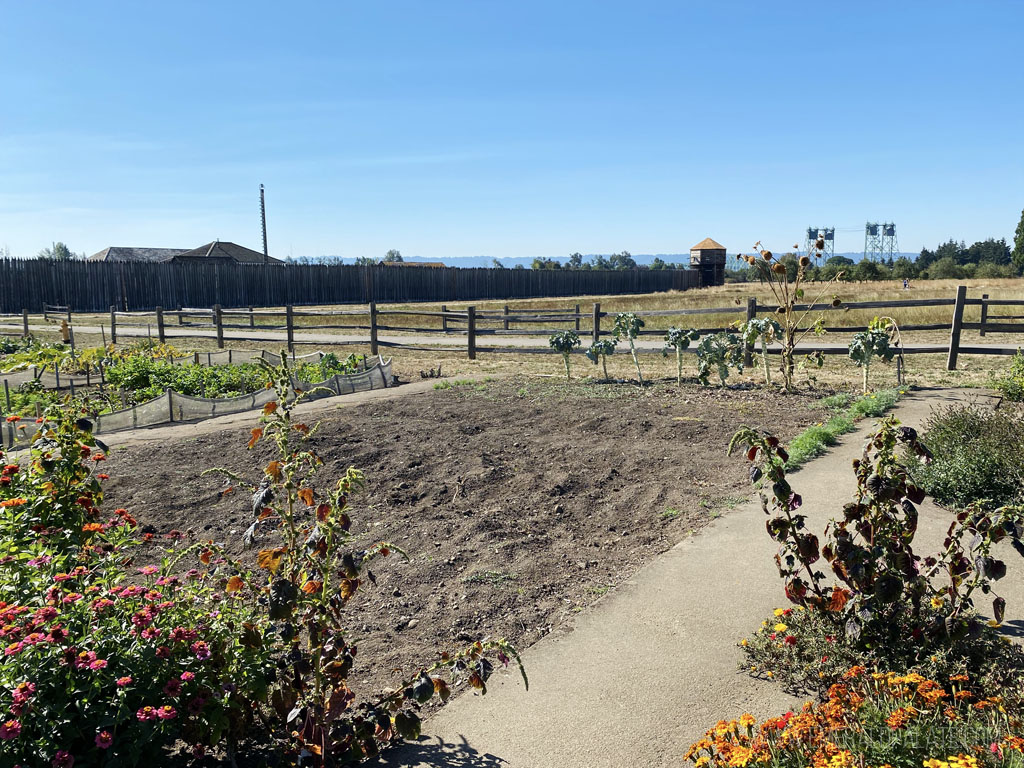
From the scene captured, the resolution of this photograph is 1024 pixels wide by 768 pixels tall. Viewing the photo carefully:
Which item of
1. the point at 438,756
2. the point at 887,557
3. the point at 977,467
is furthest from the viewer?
the point at 977,467

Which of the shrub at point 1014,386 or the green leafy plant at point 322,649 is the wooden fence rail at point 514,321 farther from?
the green leafy plant at point 322,649

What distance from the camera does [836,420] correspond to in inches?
319

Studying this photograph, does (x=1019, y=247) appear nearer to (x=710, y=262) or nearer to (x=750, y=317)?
(x=710, y=262)

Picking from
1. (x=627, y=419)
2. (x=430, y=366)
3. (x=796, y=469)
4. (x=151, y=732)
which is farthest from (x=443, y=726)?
(x=430, y=366)

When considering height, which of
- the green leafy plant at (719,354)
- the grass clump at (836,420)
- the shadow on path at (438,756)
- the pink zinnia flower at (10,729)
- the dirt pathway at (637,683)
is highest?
the green leafy plant at (719,354)

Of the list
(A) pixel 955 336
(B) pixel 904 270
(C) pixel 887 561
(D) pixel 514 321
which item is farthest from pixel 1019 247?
(C) pixel 887 561

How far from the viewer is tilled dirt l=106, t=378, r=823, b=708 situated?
414 cm

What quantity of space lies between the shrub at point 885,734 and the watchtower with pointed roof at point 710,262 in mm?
69768

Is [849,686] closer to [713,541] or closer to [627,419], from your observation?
[713,541]

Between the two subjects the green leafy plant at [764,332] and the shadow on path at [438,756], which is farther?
the green leafy plant at [764,332]

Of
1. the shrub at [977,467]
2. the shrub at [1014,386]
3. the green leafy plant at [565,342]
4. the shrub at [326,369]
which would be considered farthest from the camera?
the green leafy plant at [565,342]

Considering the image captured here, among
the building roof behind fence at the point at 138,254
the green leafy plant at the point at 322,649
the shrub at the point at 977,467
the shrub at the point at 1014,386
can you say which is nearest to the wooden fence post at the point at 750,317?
the shrub at the point at 1014,386

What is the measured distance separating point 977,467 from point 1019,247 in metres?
78.1

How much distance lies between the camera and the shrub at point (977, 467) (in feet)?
17.6
